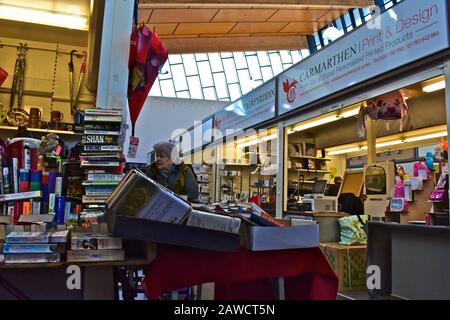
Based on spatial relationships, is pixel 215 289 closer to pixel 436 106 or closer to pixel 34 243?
pixel 34 243

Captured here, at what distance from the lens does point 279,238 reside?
167cm

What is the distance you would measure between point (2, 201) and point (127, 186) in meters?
0.94

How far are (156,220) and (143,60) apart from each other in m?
1.97

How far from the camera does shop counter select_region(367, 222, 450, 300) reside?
3.75 m

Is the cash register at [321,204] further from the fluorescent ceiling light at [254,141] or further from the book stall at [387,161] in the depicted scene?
the fluorescent ceiling light at [254,141]

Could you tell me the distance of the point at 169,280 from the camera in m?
1.61

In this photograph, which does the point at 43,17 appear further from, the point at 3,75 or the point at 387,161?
the point at 387,161

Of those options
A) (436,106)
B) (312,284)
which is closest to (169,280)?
(312,284)

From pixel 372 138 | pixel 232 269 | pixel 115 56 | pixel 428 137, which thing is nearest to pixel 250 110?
pixel 372 138

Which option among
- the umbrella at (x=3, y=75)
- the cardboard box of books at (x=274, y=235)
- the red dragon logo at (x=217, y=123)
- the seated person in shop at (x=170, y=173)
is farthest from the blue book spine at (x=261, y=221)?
the red dragon logo at (x=217, y=123)

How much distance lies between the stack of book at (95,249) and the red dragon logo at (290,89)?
4311 millimetres

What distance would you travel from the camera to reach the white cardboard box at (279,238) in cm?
165

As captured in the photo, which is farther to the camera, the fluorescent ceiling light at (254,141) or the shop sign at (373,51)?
the fluorescent ceiling light at (254,141)
